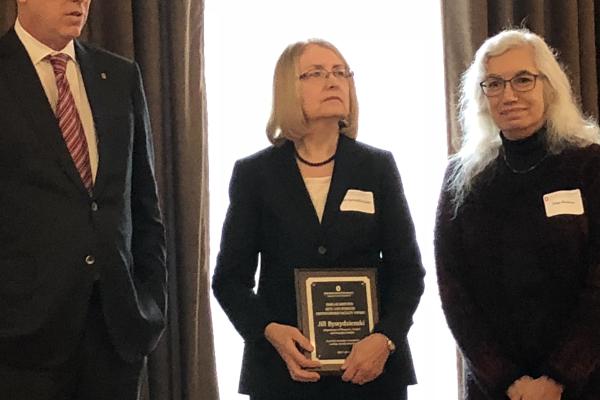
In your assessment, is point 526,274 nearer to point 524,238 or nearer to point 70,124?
point 524,238

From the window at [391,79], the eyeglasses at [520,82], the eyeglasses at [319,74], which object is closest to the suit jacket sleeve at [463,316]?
the eyeglasses at [520,82]

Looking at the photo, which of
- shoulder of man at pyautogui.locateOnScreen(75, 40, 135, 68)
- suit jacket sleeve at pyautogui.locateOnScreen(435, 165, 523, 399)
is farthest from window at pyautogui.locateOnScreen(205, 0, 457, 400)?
shoulder of man at pyautogui.locateOnScreen(75, 40, 135, 68)

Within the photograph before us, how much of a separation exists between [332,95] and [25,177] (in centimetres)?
94

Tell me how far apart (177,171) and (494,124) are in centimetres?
114

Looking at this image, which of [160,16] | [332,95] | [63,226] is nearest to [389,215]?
[332,95]

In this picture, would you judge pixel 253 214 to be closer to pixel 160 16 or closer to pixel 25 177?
pixel 25 177

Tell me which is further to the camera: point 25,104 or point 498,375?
point 498,375

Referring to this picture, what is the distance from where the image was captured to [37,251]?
2.27m

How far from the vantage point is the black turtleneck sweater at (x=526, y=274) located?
2.54 meters

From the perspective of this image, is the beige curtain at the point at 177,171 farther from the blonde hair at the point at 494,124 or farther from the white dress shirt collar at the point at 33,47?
the blonde hair at the point at 494,124

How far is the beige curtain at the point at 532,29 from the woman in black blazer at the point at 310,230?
3.18 ft

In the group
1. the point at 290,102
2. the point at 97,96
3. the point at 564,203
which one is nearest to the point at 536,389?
the point at 564,203

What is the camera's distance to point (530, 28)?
374 cm

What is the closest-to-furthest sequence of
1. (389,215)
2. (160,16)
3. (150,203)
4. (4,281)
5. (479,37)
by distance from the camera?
(4,281)
(150,203)
(389,215)
(160,16)
(479,37)
